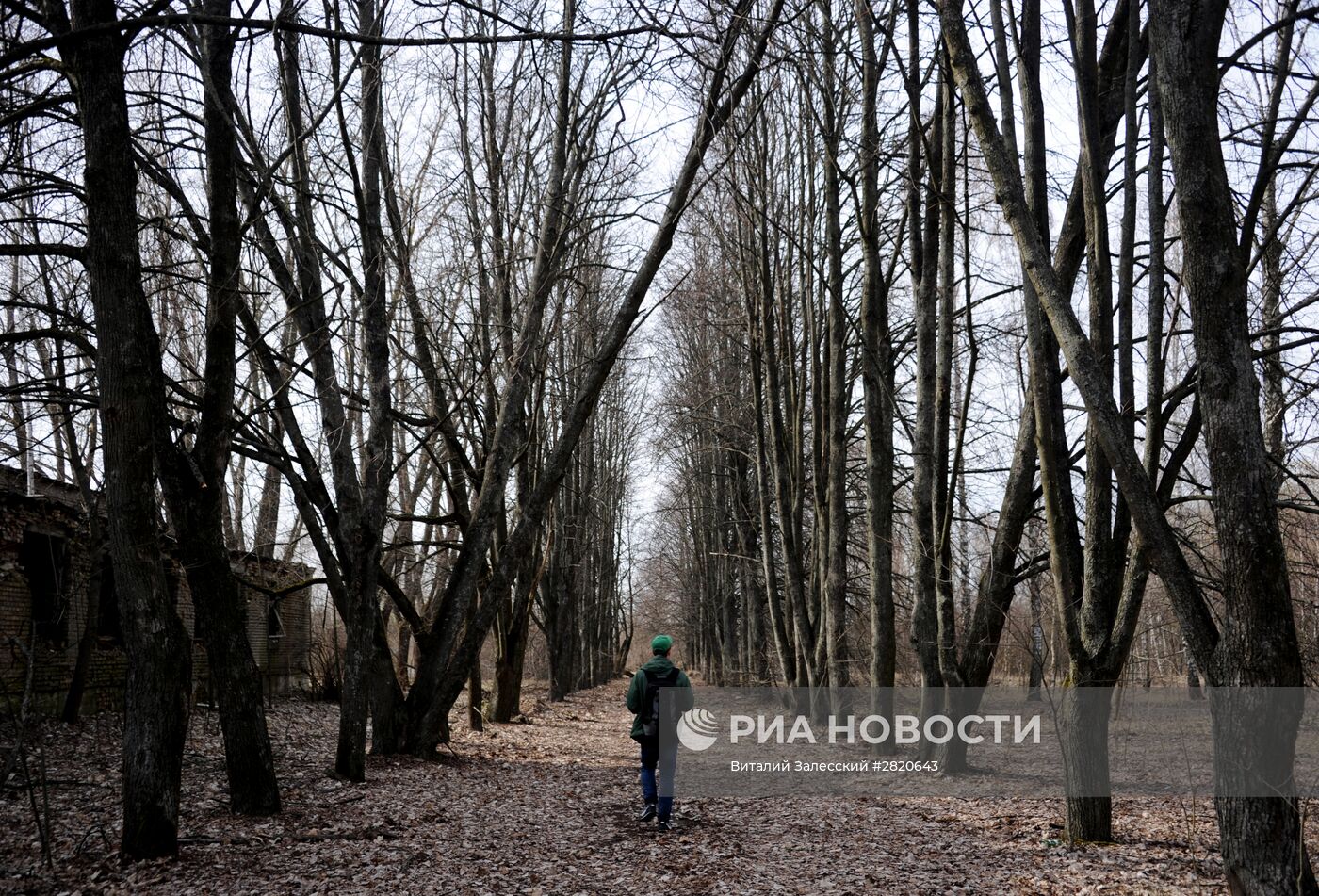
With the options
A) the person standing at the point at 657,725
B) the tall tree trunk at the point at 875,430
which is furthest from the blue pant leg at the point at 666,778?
the tall tree trunk at the point at 875,430

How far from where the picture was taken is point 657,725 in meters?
8.16

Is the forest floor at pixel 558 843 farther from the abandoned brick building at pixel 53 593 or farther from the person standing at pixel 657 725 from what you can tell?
the abandoned brick building at pixel 53 593

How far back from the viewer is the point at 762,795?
9.99m

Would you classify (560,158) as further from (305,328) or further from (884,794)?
(884,794)

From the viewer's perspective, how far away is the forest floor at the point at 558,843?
5.93 metres

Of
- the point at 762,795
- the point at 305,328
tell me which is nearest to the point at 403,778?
the point at 762,795

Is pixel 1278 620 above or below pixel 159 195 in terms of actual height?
below

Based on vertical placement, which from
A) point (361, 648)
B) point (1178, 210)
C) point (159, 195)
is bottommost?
point (361, 648)

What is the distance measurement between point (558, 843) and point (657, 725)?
50.5 inches

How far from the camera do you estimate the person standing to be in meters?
8.02

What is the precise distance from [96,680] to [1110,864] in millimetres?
15706

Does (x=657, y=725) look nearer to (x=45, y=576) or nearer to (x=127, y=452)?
(x=127, y=452)

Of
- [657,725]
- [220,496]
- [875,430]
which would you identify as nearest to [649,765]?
[657,725]

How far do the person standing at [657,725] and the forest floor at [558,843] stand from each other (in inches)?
10.8
